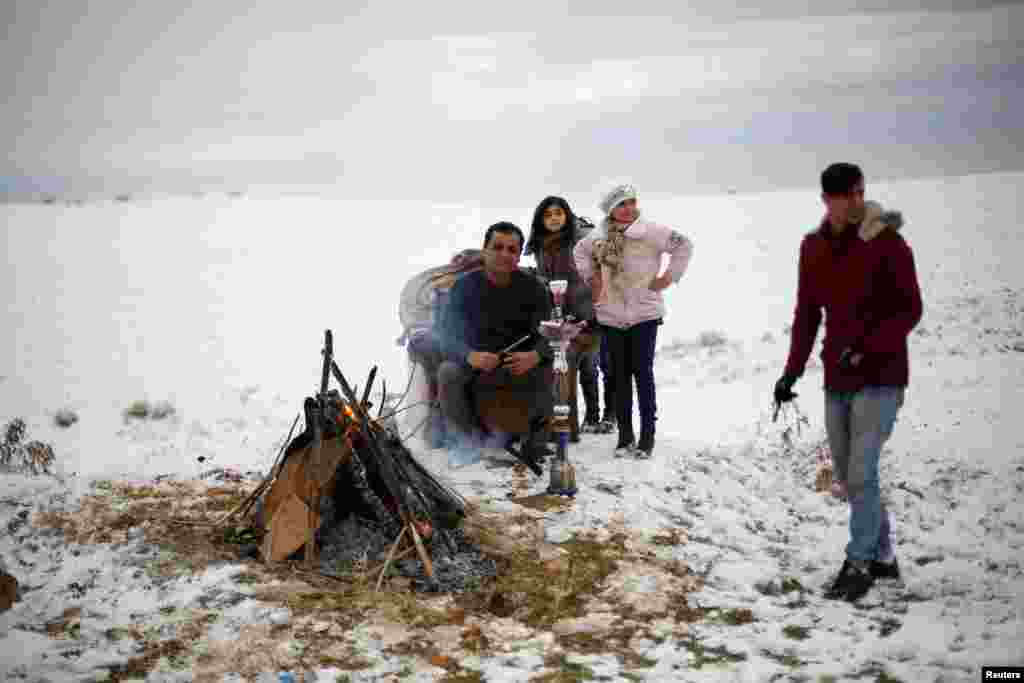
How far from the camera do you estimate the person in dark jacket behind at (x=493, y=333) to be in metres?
6.46

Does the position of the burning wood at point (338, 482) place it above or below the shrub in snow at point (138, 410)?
above

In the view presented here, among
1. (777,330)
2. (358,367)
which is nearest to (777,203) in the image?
(777,330)

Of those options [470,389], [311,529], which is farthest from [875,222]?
[311,529]

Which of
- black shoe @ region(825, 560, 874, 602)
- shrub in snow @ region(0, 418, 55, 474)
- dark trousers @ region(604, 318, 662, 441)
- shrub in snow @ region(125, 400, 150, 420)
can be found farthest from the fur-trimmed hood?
shrub in snow @ region(125, 400, 150, 420)

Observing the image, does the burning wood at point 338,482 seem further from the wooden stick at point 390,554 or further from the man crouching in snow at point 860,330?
the man crouching in snow at point 860,330

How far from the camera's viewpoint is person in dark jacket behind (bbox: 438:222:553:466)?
646 cm

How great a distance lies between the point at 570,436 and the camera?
7.36m

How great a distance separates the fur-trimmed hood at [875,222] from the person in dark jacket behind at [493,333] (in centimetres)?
275

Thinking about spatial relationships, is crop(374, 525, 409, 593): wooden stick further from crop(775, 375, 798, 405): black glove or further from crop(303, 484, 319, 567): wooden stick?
crop(775, 375, 798, 405): black glove

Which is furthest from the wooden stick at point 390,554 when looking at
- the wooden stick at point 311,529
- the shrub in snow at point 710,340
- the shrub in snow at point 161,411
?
the shrub in snow at point 710,340

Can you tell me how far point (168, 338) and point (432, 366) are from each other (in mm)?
13008

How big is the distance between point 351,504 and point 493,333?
73.2 inches

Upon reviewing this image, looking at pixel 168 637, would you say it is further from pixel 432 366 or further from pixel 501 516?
pixel 432 366

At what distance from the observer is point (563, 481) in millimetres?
6039
